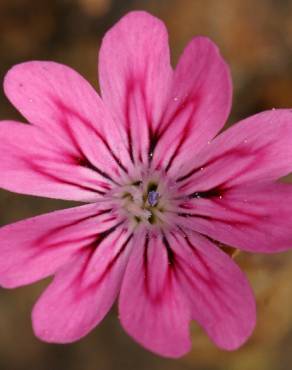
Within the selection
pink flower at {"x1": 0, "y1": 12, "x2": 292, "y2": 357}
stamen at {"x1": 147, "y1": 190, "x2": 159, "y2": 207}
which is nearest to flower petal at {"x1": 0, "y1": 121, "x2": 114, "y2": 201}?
pink flower at {"x1": 0, "y1": 12, "x2": 292, "y2": 357}

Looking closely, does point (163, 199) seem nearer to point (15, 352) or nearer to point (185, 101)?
point (185, 101)

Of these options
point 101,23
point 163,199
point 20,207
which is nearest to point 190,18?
point 101,23

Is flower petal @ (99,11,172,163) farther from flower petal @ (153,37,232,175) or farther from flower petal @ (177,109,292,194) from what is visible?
flower petal @ (177,109,292,194)

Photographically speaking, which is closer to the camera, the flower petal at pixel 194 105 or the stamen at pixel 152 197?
the flower petal at pixel 194 105

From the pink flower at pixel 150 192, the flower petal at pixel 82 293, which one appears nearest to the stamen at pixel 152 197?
the pink flower at pixel 150 192

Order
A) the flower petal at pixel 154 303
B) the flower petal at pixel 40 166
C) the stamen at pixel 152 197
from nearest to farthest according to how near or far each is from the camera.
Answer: the flower petal at pixel 154 303, the flower petal at pixel 40 166, the stamen at pixel 152 197

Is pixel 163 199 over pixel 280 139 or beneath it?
beneath

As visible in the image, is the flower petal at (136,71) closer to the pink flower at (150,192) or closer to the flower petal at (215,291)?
the pink flower at (150,192)
